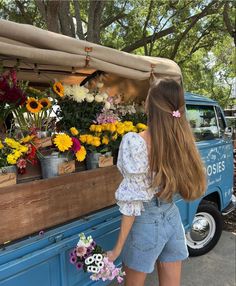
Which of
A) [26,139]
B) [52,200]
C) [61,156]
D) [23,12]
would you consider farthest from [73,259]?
[23,12]

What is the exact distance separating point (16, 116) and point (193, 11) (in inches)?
344

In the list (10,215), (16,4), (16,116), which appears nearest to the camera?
(10,215)

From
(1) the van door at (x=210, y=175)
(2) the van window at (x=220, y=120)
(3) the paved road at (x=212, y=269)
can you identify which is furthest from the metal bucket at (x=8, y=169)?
(2) the van window at (x=220, y=120)

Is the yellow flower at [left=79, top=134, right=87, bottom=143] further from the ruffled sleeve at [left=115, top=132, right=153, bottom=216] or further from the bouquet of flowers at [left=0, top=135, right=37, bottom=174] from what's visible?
the ruffled sleeve at [left=115, top=132, right=153, bottom=216]

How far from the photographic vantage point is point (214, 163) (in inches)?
158

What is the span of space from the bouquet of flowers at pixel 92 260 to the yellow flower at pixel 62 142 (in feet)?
2.01

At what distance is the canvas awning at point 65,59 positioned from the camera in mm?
2025

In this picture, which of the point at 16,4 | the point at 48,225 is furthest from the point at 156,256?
the point at 16,4

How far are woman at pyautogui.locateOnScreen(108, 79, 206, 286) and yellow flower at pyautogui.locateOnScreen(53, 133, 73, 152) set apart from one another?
1.58 feet

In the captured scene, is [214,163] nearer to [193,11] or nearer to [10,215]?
[10,215]

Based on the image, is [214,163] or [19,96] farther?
[214,163]

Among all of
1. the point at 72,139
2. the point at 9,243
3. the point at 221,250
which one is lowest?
the point at 221,250

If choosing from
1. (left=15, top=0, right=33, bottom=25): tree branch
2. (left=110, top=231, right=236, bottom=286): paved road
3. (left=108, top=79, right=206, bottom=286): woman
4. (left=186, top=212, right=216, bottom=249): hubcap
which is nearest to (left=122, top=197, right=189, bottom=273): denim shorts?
(left=108, top=79, right=206, bottom=286): woman

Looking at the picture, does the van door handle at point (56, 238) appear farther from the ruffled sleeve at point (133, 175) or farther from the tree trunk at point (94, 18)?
the tree trunk at point (94, 18)
